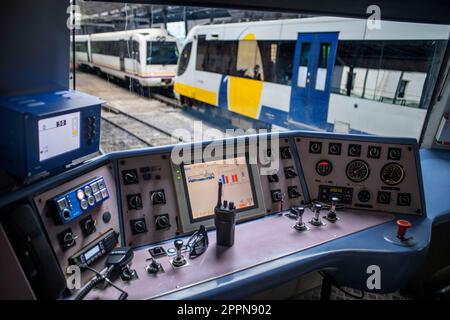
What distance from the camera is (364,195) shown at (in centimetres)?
192

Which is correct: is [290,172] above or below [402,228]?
above

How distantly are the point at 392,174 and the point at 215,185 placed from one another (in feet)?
3.38

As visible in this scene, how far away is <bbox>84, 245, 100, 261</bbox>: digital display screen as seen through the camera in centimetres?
127

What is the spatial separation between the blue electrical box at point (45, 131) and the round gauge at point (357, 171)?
1.39 metres

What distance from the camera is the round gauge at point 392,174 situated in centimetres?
189

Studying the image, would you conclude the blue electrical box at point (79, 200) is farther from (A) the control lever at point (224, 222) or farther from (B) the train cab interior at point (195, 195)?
(A) the control lever at point (224, 222)

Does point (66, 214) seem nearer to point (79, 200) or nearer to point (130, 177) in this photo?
point (79, 200)

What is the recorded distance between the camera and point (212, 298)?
1.21m

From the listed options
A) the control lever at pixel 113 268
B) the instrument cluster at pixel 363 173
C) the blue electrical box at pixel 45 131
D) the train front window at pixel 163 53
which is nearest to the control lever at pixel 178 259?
→ the control lever at pixel 113 268

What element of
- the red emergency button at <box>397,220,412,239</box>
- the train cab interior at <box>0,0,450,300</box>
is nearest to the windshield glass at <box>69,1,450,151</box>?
the train cab interior at <box>0,0,450,300</box>

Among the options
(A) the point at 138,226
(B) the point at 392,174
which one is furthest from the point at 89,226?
(B) the point at 392,174

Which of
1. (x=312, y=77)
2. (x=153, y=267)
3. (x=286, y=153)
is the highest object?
(x=312, y=77)

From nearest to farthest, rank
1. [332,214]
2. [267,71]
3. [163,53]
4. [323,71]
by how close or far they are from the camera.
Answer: [332,214], [323,71], [267,71], [163,53]
